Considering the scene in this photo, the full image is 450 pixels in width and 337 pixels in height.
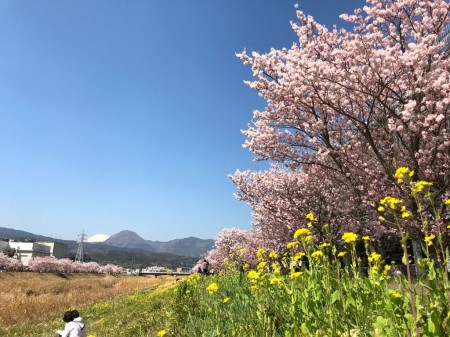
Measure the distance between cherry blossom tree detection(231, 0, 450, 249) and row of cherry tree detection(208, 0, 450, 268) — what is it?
34 mm

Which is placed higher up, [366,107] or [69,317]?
[366,107]

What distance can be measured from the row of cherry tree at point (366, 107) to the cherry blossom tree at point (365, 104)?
34 mm

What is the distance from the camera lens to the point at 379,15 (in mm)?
9766

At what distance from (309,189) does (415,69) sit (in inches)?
349

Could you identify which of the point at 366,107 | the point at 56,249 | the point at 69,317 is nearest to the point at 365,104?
the point at 366,107

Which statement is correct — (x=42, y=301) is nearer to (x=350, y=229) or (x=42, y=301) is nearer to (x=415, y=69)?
(x=350, y=229)

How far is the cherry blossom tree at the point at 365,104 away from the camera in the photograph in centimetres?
866

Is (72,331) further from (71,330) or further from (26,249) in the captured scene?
(26,249)

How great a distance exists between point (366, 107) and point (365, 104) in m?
0.29

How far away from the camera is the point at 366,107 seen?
1194 cm

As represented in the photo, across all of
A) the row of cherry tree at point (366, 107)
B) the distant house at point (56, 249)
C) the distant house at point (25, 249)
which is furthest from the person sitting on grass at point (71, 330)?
the distant house at point (56, 249)

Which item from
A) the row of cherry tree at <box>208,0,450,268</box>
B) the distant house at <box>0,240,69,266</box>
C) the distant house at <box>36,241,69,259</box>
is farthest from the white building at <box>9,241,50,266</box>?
the row of cherry tree at <box>208,0,450,268</box>

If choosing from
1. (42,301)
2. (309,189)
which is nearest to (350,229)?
(309,189)

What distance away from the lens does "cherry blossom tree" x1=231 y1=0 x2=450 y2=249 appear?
8.66 meters
